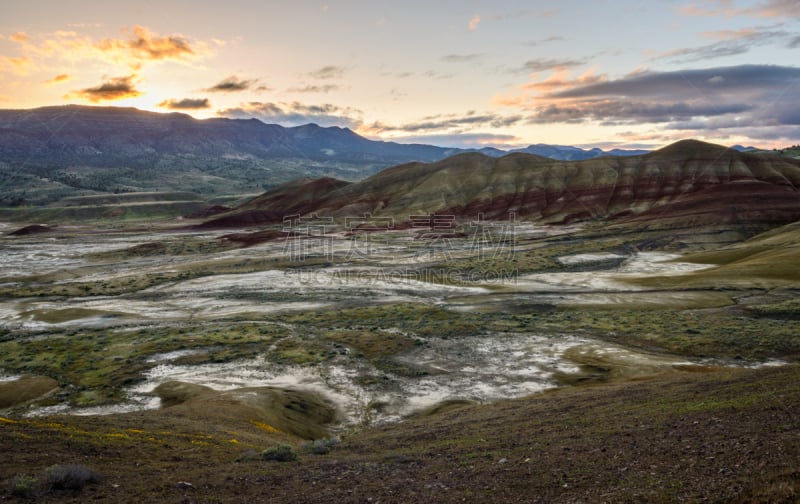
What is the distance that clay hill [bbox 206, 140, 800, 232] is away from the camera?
118250 millimetres

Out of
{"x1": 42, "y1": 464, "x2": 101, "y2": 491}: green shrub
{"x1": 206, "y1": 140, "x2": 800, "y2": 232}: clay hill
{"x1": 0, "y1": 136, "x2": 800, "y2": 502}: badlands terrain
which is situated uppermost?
{"x1": 206, "y1": 140, "x2": 800, "y2": 232}: clay hill

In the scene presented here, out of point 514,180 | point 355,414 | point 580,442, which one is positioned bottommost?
point 355,414

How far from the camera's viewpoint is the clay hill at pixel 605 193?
118 meters

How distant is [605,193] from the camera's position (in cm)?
15738

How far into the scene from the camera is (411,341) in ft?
150

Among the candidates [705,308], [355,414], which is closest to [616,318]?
[705,308]

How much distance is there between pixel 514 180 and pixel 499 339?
14399 cm

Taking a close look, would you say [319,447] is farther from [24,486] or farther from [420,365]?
[420,365]

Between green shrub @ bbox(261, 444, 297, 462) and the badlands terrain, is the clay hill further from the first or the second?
green shrub @ bbox(261, 444, 297, 462)

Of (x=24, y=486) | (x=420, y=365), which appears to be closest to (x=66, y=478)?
(x=24, y=486)

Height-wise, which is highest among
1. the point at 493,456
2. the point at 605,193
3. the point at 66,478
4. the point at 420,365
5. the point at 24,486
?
the point at 605,193

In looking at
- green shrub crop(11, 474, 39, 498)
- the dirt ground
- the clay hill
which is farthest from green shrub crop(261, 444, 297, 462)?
the clay hill

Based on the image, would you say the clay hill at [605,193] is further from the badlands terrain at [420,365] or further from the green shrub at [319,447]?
the green shrub at [319,447]

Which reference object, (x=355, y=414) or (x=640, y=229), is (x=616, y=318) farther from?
(x=640, y=229)
